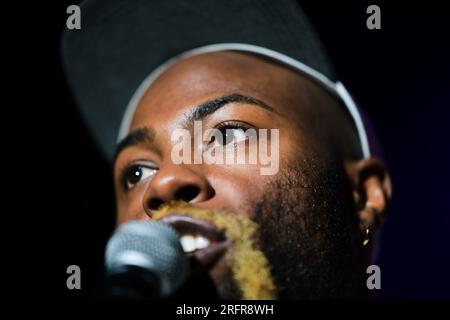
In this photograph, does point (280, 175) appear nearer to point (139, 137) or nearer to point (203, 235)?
point (203, 235)

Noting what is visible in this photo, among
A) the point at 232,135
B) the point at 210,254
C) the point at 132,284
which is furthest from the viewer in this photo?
the point at 232,135

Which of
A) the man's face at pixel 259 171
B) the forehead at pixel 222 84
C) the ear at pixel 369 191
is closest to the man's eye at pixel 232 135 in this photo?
the man's face at pixel 259 171

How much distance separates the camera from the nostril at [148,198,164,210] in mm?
1255

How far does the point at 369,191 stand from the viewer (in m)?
1.64

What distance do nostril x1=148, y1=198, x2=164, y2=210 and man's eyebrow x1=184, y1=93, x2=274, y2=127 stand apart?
0.87ft

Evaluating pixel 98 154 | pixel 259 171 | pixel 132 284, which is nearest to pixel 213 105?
pixel 259 171

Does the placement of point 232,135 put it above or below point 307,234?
above

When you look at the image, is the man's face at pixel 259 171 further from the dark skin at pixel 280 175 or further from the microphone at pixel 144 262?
the microphone at pixel 144 262

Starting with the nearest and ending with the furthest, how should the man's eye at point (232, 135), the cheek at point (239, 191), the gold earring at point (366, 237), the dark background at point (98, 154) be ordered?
the cheek at point (239, 191), the man's eye at point (232, 135), the gold earring at point (366, 237), the dark background at point (98, 154)

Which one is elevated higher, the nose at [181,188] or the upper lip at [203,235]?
the nose at [181,188]

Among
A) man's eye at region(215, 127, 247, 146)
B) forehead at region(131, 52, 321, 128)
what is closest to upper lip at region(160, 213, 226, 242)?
man's eye at region(215, 127, 247, 146)

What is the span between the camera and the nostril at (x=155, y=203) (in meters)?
1.25

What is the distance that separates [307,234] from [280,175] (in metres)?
0.17

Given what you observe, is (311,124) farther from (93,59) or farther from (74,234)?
(74,234)
